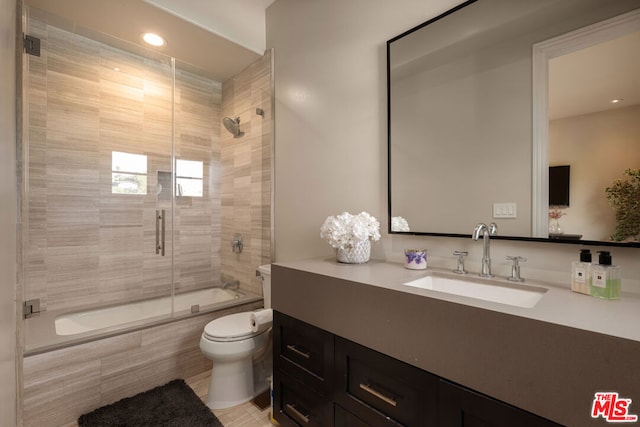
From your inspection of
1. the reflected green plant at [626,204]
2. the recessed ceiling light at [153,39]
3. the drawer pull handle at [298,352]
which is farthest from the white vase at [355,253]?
the recessed ceiling light at [153,39]

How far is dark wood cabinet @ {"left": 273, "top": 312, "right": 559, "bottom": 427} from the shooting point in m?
0.85

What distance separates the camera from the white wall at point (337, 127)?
140 cm

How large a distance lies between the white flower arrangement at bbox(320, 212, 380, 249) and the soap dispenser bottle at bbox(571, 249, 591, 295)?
748 millimetres

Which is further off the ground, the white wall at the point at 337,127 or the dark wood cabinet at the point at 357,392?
the white wall at the point at 337,127

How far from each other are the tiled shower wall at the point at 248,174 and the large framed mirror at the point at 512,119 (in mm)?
1176

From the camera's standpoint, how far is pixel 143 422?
5.27 ft

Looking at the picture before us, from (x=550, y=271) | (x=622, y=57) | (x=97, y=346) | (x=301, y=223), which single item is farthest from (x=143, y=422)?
(x=622, y=57)

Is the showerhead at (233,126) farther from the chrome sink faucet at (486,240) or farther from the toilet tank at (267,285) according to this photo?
the chrome sink faucet at (486,240)

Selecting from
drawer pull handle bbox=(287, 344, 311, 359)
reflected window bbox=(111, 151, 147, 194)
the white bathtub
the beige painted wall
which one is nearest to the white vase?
drawer pull handle bbox=(287, 344, 311, 359)

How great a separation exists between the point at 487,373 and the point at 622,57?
3.60 feet

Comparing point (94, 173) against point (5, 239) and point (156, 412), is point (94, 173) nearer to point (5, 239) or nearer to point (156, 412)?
point (156, 412)

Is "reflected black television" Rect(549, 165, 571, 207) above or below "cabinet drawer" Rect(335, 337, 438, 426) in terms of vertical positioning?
above

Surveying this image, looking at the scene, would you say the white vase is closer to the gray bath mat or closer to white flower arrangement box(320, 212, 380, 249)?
white flower arrangement box(320, 212, 380, 249)

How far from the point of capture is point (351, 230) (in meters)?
1.46
